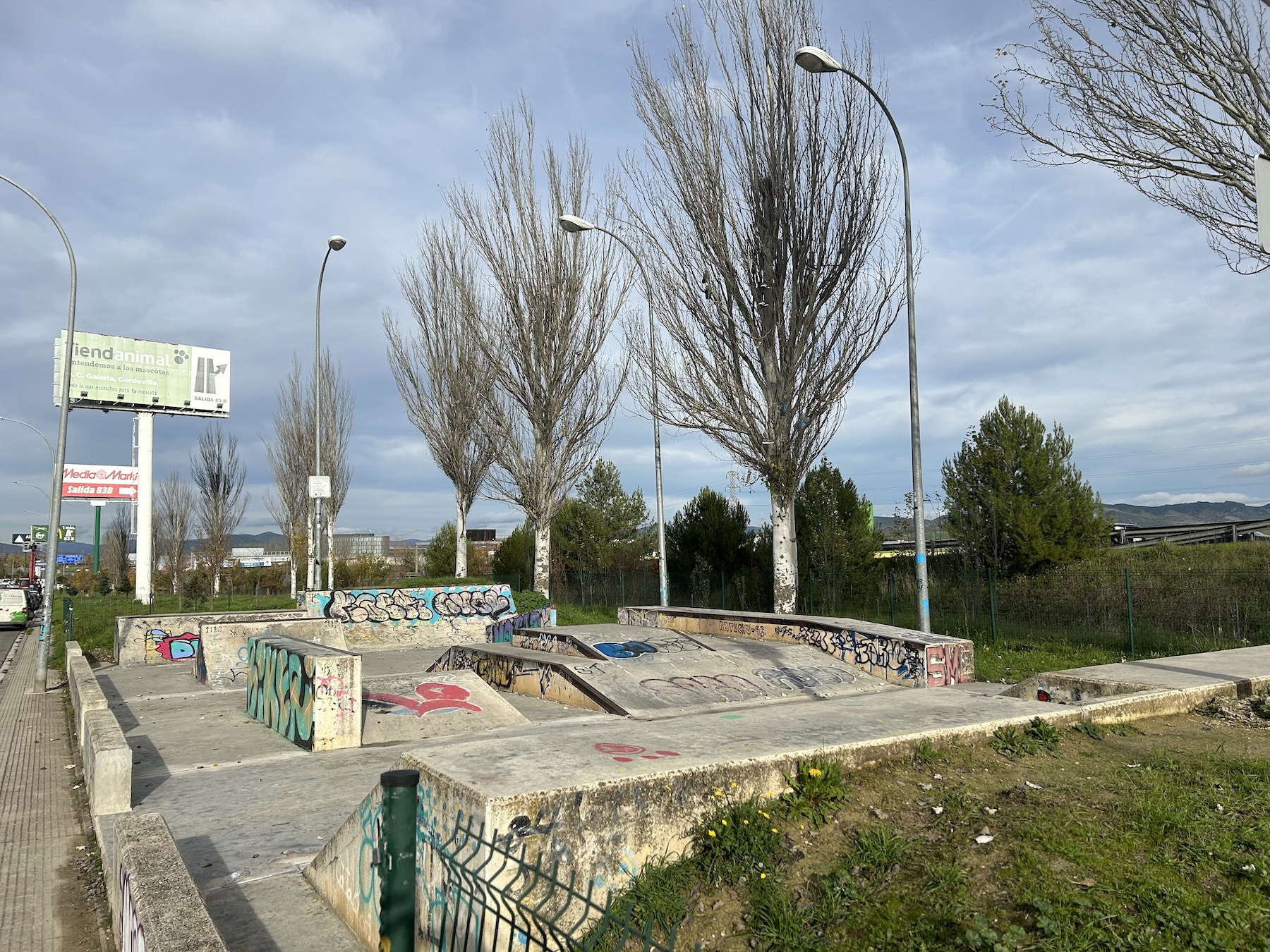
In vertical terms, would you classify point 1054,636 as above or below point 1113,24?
below

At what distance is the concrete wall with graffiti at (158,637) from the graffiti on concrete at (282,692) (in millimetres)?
6715

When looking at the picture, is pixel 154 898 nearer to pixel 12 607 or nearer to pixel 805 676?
pixel 805 676

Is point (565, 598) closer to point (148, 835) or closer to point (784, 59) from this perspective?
point (784, 59)

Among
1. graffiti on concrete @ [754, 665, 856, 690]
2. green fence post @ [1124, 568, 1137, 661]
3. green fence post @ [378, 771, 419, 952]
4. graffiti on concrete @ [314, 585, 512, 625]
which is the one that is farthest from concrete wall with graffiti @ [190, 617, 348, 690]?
green fence post @ [1124, 568, 1137, 661]

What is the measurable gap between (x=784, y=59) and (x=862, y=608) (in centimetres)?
1175

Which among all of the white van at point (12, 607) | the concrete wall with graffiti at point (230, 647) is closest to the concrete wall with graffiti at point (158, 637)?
the concrete wall with graffiti at point (230, 647)

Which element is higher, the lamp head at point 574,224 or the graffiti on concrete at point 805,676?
the lamp head at point 574,224

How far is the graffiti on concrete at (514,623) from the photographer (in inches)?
789

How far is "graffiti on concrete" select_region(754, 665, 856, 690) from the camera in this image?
35.3ft

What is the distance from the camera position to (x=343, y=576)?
36875mm

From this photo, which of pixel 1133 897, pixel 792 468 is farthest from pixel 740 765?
pixel 792 468

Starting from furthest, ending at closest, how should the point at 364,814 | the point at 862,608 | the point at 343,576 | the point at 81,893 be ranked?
the point at 343,576
the point at 862,608
the point at 81,893
the point at 364,814

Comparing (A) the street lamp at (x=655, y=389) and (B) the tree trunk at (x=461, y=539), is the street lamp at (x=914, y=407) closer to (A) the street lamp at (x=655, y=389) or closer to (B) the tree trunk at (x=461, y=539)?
(A) the street lamp at (x=655, y=389)

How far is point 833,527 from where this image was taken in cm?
2273
